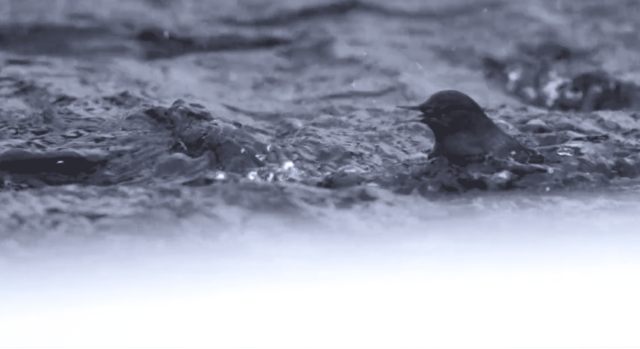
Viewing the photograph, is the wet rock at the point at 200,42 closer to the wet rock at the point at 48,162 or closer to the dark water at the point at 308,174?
the dark water at the point at 308,174

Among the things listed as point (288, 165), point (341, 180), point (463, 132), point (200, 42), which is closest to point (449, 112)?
point (463, 132)

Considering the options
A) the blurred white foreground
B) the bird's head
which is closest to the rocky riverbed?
the bird's head

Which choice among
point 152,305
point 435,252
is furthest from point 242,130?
point 152,305

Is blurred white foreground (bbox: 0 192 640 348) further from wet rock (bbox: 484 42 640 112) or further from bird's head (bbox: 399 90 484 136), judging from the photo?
wet rock (bbox: 484 42 640 112)

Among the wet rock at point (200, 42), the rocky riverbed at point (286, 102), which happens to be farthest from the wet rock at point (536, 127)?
the wet rock at point (200, 42)

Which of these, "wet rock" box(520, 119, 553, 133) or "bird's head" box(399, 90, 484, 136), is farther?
"wet rock" box(520, 119, 553, 133)

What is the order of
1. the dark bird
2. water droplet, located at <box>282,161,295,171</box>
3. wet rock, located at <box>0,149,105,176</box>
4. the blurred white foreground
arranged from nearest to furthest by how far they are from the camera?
1. the blurred white foreground
2. wet rock, located at <box>0,149,105,176</box>
3. water droplet, located at <box>282,161,295,171</box>
4. the dark bird

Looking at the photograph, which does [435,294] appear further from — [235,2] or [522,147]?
[235,2]
